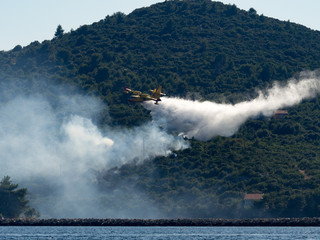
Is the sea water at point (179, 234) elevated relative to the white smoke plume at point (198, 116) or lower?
lower

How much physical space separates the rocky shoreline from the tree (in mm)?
3817

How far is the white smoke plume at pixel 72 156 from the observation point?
12288 cm

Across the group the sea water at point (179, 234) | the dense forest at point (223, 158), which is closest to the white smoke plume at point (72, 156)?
the dense forest at point (223, 158)

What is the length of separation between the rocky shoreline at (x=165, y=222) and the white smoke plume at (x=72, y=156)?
7114mm

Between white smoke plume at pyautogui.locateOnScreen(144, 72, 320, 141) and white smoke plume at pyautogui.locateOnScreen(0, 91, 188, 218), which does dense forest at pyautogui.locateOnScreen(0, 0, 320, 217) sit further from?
white smoke plume at pyautogui.locateOnScreen(144, 72, 320, 141)

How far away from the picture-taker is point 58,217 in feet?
415

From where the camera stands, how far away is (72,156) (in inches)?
4941

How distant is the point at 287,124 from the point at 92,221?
186ft

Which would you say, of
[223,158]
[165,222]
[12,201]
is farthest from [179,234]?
[223,158]

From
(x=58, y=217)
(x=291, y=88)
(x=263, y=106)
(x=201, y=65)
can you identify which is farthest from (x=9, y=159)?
(x=201, y=65)

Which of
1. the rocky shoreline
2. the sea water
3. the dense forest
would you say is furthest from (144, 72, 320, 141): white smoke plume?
the sea water

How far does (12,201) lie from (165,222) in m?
27.4

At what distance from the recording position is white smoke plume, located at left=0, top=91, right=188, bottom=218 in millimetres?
122875

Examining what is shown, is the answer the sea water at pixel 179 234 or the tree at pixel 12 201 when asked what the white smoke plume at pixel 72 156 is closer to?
the tree at pixel 12 201
